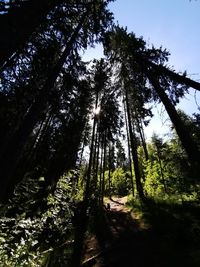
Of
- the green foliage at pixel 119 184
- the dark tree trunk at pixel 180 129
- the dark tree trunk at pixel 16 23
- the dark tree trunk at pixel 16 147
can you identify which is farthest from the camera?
the green foliage at pixel 119 184

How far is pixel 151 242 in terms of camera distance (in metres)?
8.30

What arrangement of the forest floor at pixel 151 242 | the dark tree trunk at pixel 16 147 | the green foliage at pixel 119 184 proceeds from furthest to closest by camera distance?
the green foliage at pixel 119 184 → the forest floor at pixel 151 242 → the dark tree trunk at pixel 16 147

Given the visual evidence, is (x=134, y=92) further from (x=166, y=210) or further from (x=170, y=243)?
(x=170, y=243)

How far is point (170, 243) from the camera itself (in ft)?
25.7

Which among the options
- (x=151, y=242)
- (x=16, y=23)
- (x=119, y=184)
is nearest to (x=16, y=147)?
(x=16, y=23)

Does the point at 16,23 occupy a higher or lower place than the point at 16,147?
higher

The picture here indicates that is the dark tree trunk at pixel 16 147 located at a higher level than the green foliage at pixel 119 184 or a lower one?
lower

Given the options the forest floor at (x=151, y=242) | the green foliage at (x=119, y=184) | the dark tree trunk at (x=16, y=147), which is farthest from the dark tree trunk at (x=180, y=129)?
the green foliage at (x=119, y=184)

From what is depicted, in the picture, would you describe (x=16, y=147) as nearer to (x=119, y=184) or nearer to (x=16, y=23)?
(x=16, y=23)

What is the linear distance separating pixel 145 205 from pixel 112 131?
769cm

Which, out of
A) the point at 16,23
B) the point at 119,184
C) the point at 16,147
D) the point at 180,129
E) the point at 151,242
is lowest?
the point at 151,242

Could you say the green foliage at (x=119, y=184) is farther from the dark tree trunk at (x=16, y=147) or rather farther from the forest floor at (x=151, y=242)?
the dark tree trunk at (x=16, y=147)

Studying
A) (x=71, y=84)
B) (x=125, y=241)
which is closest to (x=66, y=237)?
(x=125, y=241)

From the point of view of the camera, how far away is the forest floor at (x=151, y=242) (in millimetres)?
7051
